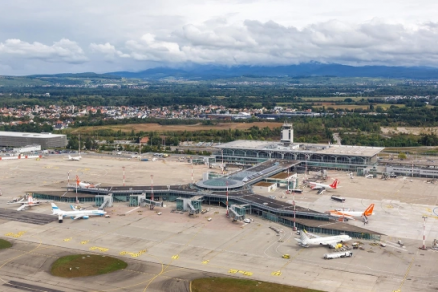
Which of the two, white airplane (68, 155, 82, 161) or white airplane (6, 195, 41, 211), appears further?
white airplane (68, 155, 82, 161)

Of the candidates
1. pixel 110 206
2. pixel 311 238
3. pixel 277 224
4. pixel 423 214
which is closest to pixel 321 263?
pixel 311 238

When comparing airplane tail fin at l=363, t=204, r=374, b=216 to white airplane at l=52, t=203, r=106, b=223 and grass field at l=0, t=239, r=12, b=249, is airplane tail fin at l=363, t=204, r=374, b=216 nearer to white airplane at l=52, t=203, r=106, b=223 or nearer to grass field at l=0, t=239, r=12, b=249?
white airplane at l=52, t=203, r=106, b=223

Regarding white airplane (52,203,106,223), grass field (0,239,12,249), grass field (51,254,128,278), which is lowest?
grass field (51,254,128,278)

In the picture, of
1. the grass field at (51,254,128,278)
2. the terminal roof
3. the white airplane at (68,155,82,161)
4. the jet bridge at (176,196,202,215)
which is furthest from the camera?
the white airplane at (68,155,82,161)

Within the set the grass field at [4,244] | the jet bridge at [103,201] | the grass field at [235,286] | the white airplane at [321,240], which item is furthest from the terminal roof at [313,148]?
the grass field at [235,286]

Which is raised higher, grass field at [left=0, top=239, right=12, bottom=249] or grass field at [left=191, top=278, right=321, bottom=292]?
grass field at [left=0, top=239, right=12, bottom=249]

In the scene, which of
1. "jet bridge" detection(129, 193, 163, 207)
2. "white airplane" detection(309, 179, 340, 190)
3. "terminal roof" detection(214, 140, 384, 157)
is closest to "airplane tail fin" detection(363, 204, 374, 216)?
"white airplane" detection(309, 179, 340, 190)

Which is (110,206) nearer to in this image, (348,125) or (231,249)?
(231,249)
